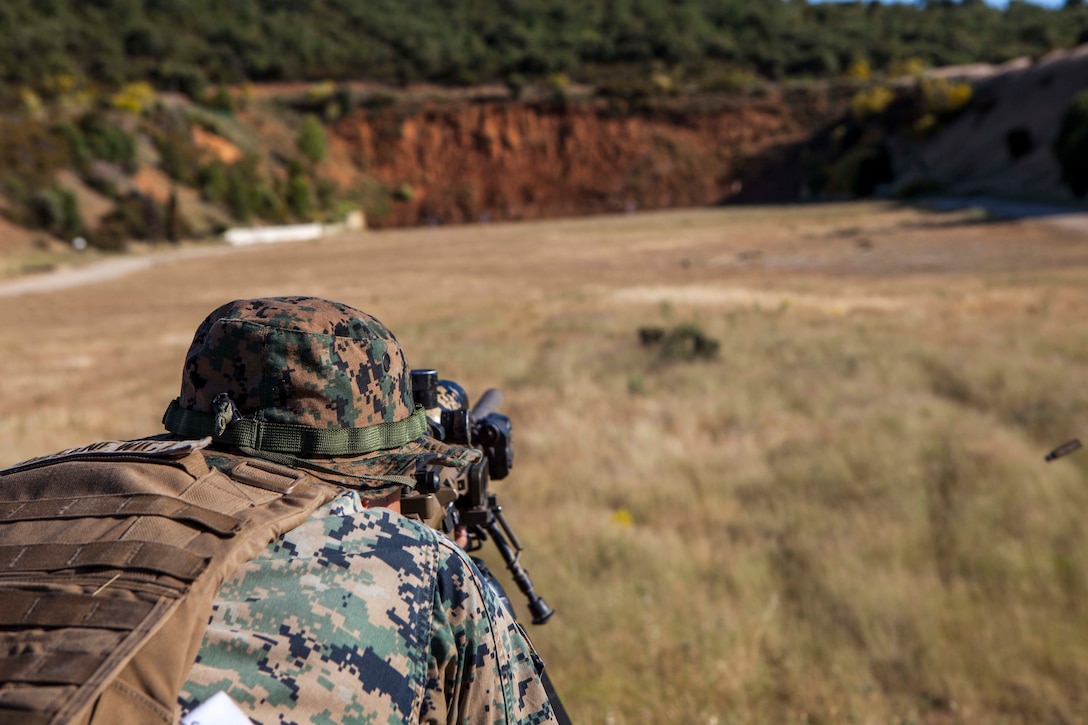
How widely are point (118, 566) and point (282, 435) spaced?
50 cm

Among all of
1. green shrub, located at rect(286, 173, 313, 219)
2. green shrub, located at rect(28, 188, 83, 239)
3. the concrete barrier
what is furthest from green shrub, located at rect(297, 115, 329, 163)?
green shrub, located at rect(28, 188, 83, 239)

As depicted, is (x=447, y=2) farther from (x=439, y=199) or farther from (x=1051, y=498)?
(x=1051, y=498)

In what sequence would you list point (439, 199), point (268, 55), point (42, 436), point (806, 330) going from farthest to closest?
point (268, 55)
point (439, 199)
point (806, 330)
point (42, 436)

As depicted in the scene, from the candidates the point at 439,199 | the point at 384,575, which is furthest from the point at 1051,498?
the point at 439,199

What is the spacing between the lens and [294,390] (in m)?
1.65

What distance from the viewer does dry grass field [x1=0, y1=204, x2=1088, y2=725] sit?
3.81 m

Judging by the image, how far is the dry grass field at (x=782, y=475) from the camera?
12.5ft

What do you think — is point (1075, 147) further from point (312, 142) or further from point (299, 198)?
point (312, 142)

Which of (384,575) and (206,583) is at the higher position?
(206,583)

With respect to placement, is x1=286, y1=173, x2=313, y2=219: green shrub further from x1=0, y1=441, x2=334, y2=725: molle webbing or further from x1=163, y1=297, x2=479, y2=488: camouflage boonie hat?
x1=0, y1=441, x2=334, y2=725: molle webbing

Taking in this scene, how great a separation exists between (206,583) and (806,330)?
11573 mm

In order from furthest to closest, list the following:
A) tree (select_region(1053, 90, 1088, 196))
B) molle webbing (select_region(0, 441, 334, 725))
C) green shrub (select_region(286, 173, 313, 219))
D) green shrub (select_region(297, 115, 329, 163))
→ green shrub (select_region(297, 115, 329, 163)) → green shrub (select_region(286, 173, 313, 219)) → tree (select_region(1053, 90, 1088, 196)) → molle webbing (select_region(0, 441, 334, 725))

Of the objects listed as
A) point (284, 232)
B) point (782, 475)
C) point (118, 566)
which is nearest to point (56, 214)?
point (284, 232)

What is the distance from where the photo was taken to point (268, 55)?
74938 millimetres
